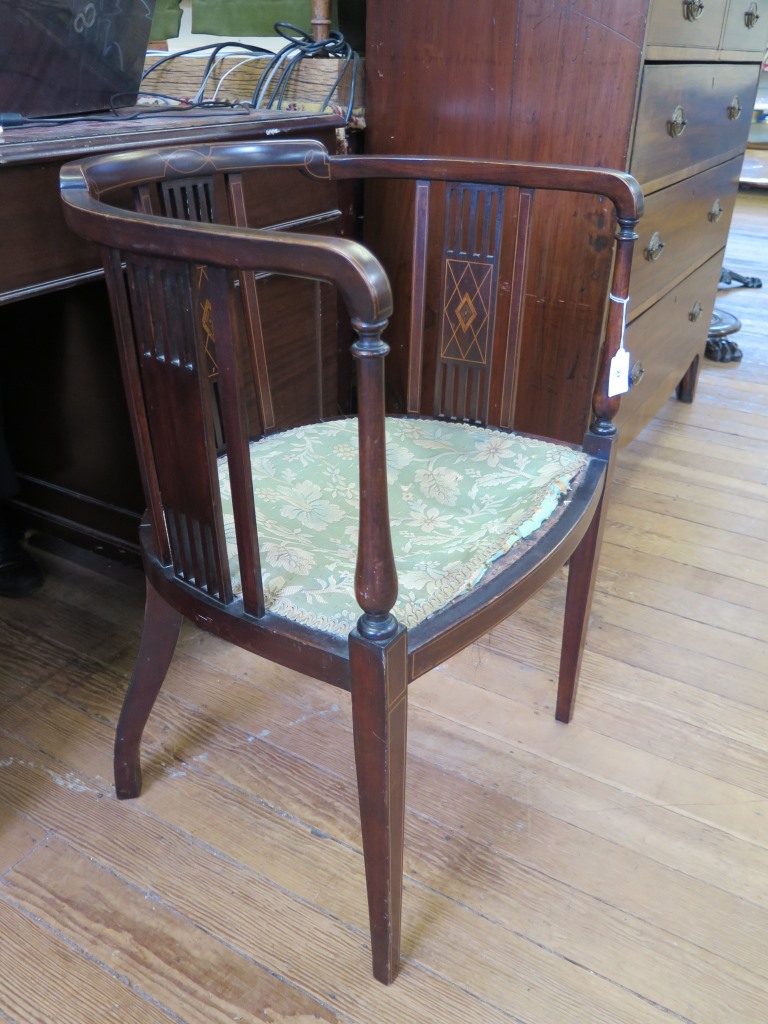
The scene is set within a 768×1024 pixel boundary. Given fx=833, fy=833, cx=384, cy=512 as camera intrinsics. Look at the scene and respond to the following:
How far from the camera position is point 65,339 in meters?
1.32

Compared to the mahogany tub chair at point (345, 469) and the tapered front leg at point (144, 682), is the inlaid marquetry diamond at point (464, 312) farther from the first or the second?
the tapered front leg at point (144, 682)

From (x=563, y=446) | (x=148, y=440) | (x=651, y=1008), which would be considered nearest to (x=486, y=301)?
(x=563, y=446)

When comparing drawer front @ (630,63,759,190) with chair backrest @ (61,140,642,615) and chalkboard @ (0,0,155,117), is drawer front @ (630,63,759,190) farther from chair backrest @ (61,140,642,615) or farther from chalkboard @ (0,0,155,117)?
chalkboard @ (0,0,155,117)

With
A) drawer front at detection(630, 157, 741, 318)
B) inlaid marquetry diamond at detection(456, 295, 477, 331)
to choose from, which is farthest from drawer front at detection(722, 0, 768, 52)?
inlaid marquetry diamond at detection(456, 295, 477, 331)

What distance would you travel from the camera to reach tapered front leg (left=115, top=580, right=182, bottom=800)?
96 cm

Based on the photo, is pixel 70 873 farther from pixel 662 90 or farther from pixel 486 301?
pixel 662 90

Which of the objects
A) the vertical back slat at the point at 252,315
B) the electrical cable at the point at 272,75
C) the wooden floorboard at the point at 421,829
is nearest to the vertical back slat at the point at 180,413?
the vertical back slat at the point at 252,315

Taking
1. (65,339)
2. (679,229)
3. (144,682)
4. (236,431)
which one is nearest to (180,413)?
(236,431)

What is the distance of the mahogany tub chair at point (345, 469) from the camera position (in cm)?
65

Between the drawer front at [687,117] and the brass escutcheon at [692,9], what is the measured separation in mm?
73

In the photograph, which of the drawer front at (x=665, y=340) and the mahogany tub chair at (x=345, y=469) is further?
the drawer front at (x=665, y=340)

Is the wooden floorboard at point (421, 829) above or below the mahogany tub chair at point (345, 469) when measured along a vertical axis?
below

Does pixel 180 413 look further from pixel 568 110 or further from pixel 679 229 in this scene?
pixel 679 229

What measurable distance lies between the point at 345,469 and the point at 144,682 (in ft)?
1.16
